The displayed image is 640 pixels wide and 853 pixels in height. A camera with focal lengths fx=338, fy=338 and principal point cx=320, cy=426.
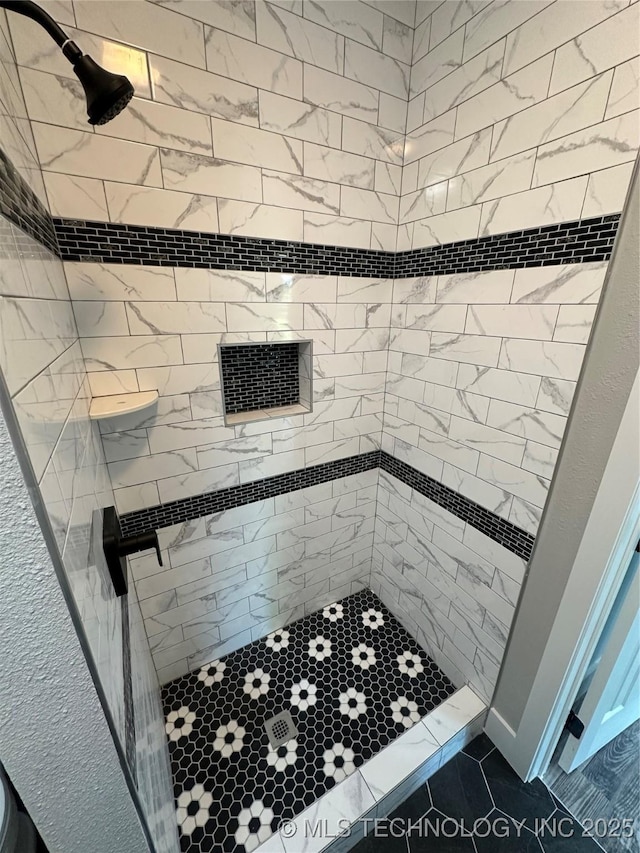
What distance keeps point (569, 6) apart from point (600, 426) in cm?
105

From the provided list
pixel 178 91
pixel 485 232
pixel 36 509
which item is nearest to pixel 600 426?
pixel 485 232

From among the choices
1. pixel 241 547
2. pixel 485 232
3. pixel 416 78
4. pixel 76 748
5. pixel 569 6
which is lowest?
pixel 241 547

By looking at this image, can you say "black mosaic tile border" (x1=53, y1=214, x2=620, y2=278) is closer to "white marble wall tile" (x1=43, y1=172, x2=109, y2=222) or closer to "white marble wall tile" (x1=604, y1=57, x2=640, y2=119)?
"white marble wall tile" (x1=43, y1=172, x2=109, y2=222)

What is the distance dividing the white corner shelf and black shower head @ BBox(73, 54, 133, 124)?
0.65 meters

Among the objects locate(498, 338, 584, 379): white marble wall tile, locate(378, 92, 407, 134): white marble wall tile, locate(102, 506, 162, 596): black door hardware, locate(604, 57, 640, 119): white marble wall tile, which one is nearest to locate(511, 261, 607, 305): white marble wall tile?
locate(498, 338, 584, 379): white marble wall tile

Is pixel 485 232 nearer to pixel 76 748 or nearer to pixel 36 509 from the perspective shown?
A: pixel 36 509

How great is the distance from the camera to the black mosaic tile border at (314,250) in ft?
2.99

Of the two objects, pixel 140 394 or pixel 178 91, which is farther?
pixel 140 394

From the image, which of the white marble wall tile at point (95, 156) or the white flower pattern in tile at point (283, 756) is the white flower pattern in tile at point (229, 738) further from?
the white marble wall tile at point (95, 156)

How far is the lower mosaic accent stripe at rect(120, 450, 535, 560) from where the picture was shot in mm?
1220

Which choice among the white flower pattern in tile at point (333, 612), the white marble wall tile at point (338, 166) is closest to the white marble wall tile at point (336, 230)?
the white marble wall tile at point (338, 166)

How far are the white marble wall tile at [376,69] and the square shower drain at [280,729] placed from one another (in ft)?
8.14

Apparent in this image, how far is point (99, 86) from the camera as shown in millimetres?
579

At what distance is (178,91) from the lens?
0.97 metres
